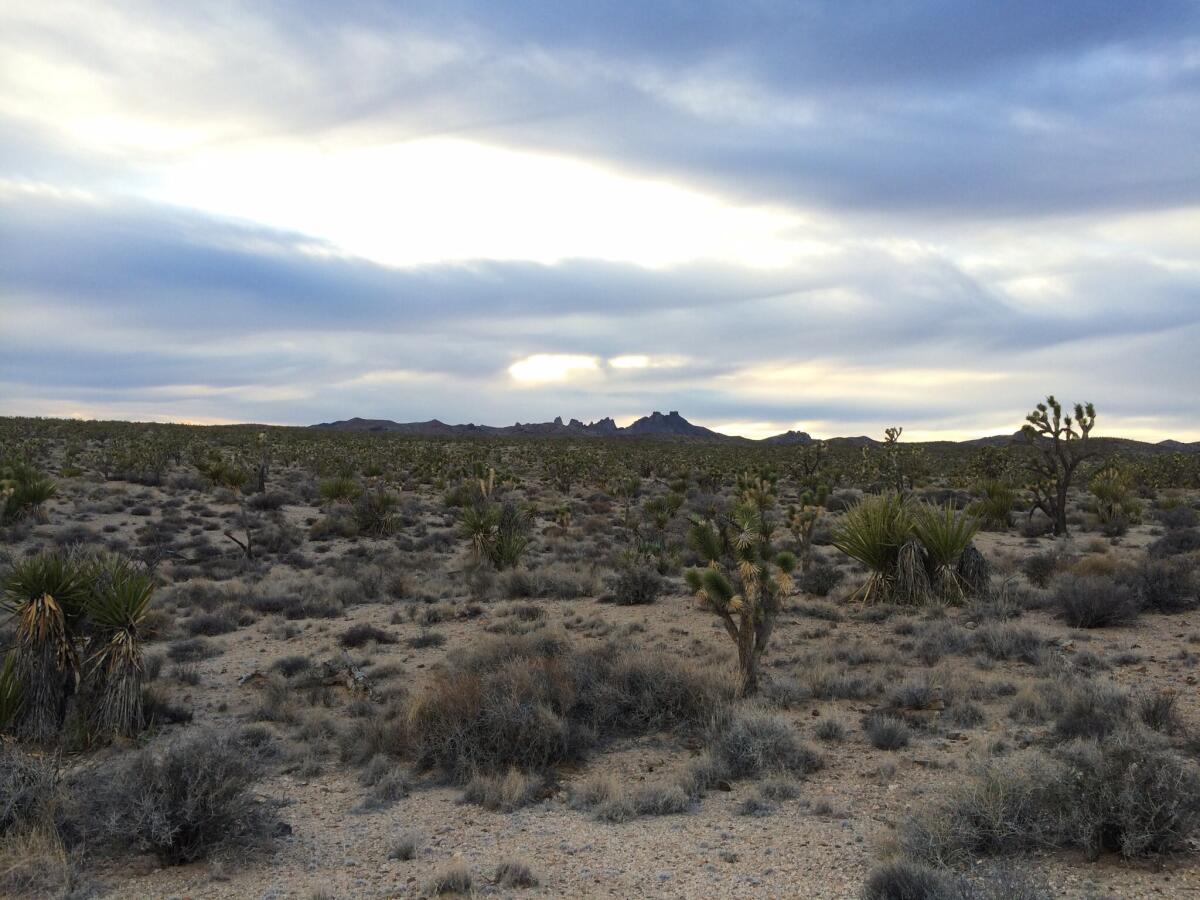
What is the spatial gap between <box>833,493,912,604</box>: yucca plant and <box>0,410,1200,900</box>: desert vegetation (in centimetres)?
5

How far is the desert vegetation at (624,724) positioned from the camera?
19.5 feet

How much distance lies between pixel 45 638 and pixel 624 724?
5.96m

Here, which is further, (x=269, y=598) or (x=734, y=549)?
Result: (x=269, y=598)

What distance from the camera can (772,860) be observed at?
620cm

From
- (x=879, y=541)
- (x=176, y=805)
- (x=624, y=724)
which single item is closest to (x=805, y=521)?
(x=879, y=541)

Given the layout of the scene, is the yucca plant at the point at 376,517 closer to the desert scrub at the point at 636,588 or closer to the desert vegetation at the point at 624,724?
the desert vegetation at the point at 624,724

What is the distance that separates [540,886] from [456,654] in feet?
19.2

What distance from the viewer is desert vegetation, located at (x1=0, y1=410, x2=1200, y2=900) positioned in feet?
19.5

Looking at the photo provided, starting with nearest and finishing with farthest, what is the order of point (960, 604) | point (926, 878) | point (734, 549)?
point (926, 878)
point (734, 549)
point (960, 604)

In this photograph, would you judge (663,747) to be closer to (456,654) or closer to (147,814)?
(456,654)

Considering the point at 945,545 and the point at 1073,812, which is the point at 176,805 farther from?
the point at 945,545

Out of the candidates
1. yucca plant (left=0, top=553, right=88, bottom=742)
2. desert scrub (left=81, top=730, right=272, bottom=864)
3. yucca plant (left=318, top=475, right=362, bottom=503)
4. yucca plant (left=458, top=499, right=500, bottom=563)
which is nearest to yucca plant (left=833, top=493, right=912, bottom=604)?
yucca plant (left=458, top=499, right=500, bottom=563)

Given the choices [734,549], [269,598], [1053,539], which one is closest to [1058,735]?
[734,549]

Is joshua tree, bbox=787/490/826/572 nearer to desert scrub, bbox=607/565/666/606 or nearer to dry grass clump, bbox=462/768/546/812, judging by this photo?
desert scrub, bbox=607/565/666/606
